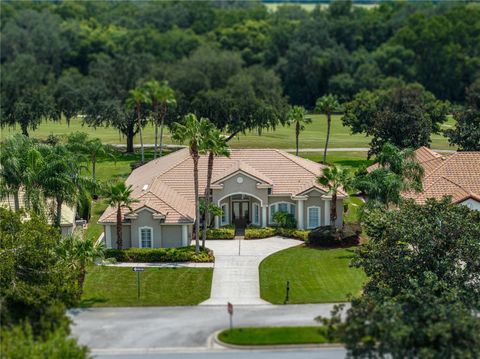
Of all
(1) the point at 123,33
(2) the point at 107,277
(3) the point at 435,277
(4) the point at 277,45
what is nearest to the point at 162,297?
(2) the point at 107,277

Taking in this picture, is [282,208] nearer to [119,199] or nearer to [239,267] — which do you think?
[239,267]

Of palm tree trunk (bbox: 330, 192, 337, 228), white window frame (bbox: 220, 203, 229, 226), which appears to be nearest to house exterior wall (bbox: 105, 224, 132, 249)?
white window frame (bbox: 220, 203, 229, 226)

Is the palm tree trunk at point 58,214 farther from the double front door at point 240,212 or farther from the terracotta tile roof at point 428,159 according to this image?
the terracotta tile roof at point 428,159

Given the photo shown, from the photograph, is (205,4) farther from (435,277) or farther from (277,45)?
(435,277)

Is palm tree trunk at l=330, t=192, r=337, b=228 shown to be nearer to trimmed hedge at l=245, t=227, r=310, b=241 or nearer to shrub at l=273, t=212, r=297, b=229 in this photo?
trimmed hedge at l=245, t=227, r=310, b=241

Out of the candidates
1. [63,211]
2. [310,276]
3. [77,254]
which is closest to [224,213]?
[63,211]
